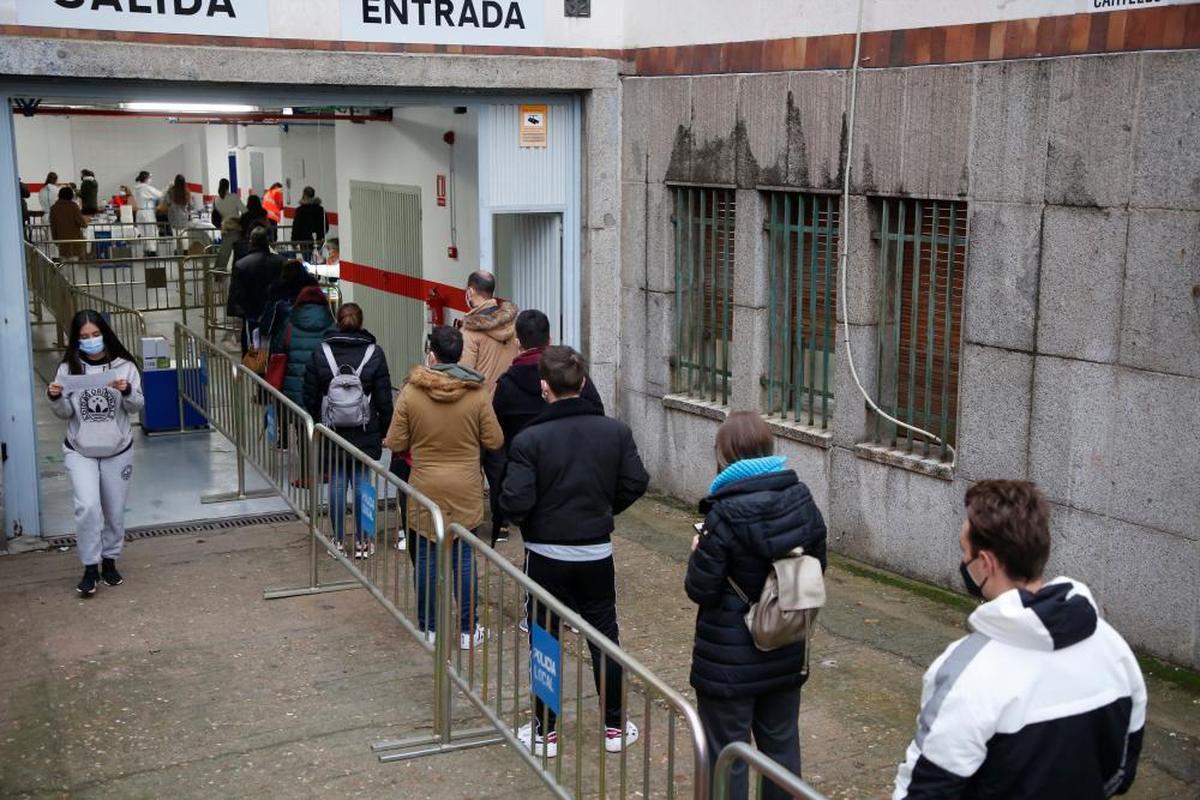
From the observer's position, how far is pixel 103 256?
22766mm

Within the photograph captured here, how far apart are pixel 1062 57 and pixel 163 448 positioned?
8065 mm

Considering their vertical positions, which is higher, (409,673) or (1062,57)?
(1062,57)

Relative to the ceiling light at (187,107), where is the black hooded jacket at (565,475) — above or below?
below

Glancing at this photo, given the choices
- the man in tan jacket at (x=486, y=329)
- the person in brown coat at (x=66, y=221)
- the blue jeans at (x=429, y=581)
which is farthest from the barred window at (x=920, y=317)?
the person in brown coat at (x=66, y=221)

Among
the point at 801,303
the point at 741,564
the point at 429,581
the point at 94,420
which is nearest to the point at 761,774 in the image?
the point at 741,564

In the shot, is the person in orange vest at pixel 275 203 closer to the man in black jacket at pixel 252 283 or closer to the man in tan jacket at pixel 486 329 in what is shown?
the man in black jacket at pixel 252 283

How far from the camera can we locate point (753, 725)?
500 cm

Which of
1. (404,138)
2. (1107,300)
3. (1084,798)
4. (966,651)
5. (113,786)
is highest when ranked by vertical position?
(404,138)

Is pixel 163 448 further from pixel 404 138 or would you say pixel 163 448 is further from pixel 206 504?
pixel 404 138

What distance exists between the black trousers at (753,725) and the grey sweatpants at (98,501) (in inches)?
178

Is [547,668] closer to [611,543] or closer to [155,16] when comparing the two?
[611,543]

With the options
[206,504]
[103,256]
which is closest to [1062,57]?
[206,504]

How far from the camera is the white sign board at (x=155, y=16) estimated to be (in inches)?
332

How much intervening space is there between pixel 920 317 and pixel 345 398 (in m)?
3.58
